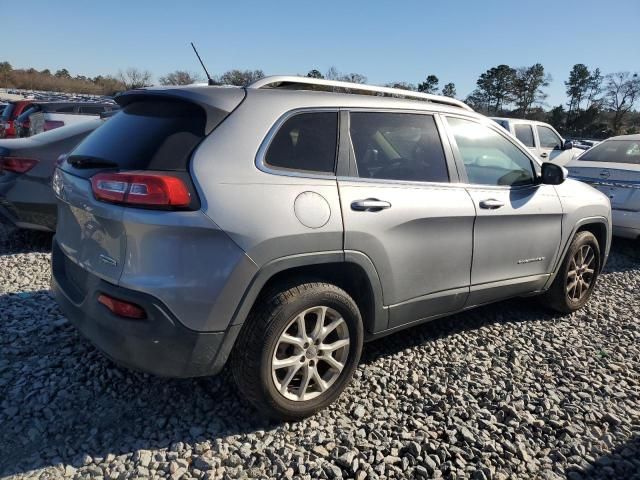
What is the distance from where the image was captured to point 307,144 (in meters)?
2.54

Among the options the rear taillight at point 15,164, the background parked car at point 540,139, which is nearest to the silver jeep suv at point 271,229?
the rear taillight at point 15,164

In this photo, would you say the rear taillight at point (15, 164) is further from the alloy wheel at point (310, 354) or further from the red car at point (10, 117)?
the red car at point (10, 117)

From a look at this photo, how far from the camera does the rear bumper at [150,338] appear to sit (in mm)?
2127

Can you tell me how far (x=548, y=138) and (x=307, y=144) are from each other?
10.5 meters

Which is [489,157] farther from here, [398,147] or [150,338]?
[150,338]

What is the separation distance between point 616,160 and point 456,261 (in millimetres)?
5338

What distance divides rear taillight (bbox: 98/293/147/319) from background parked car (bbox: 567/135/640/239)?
624 centimetres

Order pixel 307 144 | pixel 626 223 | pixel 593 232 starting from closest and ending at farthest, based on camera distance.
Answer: pixel 307 144
pixel 593 232
pixel 626 223

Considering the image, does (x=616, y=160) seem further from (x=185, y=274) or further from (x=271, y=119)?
(x=185, y=274)

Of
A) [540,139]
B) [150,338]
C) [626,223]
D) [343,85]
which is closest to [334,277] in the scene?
[150,338]

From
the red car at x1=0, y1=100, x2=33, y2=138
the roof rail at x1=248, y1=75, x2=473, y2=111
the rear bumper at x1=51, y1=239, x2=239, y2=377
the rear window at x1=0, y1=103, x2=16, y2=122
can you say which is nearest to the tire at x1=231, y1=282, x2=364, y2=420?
the rear bumper at x1=51, y1=239, x2=239, y2=377

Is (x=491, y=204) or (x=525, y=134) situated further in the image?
(x=525, y=134)

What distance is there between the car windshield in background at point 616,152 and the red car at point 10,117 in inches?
458

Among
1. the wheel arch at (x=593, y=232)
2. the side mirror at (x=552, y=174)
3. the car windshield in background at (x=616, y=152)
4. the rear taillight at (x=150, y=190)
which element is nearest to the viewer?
the rear taillight at (x=150, y=190)
